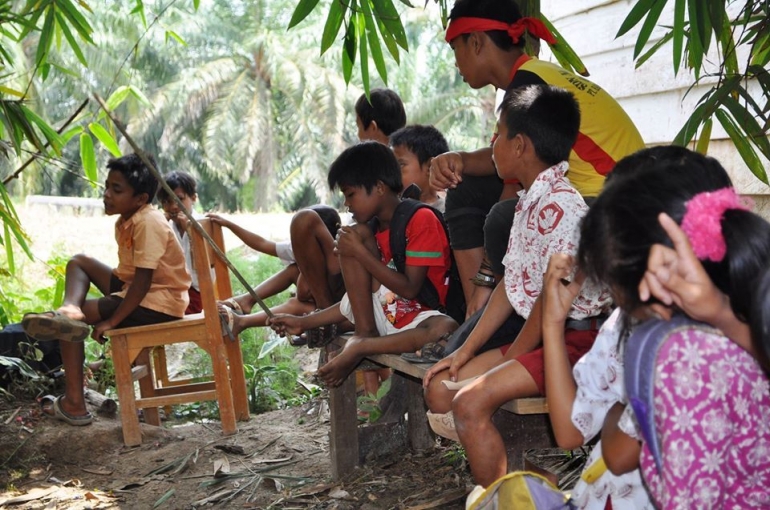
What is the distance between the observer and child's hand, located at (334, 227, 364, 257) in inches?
128

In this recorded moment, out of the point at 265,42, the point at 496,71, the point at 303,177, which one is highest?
the point at 265,42

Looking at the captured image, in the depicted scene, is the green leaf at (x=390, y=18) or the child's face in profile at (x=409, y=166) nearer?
the green leaf at (x=390, y=18)

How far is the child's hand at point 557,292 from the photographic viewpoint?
5.78ft

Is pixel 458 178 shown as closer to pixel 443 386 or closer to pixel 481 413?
pixel 443 386

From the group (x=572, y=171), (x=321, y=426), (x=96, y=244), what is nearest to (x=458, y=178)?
(x=572, y=171)

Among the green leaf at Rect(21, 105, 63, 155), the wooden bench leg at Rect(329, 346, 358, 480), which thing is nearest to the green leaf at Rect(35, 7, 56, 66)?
the green leaf at Rect(21, 105, 63, 155)

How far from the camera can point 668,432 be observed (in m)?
1.33

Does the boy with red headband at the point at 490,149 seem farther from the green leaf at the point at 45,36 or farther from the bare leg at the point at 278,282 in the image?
the bare leg at the point at 278,282

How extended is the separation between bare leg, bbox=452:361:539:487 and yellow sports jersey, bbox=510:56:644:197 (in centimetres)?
70

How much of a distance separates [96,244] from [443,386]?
9156 millimetres

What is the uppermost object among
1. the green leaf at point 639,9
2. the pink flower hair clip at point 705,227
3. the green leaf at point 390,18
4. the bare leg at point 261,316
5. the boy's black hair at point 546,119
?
the green leaf at point 390,18

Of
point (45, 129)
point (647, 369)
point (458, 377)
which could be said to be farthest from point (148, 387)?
point (647, 369)

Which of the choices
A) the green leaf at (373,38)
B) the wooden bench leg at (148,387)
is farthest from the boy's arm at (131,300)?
the green leaf at (373,38)

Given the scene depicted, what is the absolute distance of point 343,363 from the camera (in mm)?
3242
